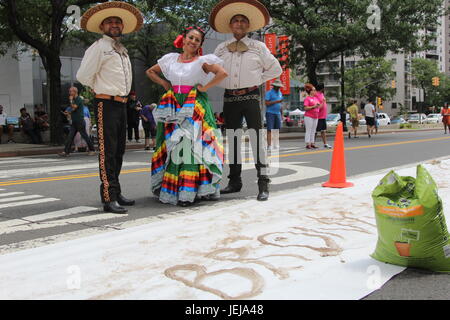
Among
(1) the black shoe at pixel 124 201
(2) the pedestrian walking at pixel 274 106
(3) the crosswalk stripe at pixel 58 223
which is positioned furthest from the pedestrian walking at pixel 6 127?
(3) the crosswalk stripe at pixel 58 223

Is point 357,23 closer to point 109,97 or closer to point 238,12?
point 238,12

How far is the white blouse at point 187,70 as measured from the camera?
17.4ft

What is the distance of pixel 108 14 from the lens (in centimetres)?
503

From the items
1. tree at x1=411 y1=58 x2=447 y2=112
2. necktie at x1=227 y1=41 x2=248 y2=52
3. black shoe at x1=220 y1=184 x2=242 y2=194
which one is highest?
tree at x1=411 y1=58 x2=447 y2=112

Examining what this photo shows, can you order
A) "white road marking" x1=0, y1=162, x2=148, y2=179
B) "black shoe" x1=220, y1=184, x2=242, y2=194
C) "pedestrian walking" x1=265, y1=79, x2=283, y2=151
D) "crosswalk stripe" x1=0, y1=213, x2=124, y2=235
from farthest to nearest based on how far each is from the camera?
"pedestrian walking" x1=265, y1=79, x2=283, y2=151, "white road marking" x1=0, y1=162, x2=148, y2=179, "black shoe" x1=220, y1=184, x2=242, y2=194, "crosswalk stripe" x1=0, y1=213, x2=124, y2=235

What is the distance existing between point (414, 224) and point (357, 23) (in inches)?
832

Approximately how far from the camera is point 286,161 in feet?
34.4

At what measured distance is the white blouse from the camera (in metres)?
5.29

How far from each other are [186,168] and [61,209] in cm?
141

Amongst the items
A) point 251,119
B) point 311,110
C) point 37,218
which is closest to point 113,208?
point 37,218

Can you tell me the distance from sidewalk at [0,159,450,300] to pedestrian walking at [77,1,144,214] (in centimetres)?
79

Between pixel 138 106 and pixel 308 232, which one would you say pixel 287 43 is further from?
pixel 308 232

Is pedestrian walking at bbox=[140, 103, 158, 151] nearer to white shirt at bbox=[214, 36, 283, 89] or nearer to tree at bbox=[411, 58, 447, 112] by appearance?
white shirt at bbox=[214, 36, 283, 89]

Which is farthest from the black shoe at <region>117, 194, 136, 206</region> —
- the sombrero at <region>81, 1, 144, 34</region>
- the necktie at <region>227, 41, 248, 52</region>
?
the necktie at <region>227, 41, 248, 52</region>
